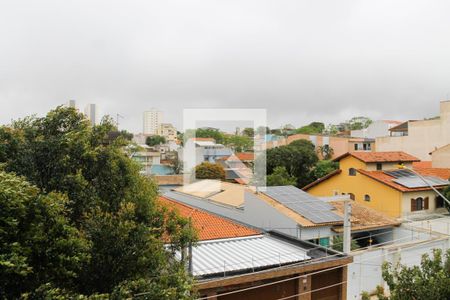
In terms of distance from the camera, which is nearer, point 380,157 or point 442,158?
point 380,157

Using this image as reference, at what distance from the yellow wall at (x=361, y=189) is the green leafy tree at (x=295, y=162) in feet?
25.8

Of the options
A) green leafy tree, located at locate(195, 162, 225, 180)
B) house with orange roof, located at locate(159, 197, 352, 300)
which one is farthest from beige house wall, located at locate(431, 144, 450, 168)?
house with orange roof, located at locate(159, 197, 352, 300)

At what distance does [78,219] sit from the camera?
24.3 ft

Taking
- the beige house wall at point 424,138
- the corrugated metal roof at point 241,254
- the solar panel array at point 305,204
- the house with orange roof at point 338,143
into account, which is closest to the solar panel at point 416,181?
the solar panel array at point 305,204

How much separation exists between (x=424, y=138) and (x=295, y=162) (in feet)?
45.6

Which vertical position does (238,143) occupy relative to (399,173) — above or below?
above

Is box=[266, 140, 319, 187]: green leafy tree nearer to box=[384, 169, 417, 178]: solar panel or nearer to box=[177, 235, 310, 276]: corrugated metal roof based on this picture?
box=[384, 169, 417, 178]: solar panel

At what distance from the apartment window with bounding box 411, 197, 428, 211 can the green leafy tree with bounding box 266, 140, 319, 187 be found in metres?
13.6

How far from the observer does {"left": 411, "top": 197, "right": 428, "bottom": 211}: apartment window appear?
2403 centimetres

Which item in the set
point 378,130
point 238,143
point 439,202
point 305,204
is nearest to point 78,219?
point 305,204

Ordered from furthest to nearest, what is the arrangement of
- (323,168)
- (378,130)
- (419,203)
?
(378,130) < (323,168) < (419,203)

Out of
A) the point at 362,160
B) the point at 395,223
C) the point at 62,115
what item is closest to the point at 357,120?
the point at 362,160

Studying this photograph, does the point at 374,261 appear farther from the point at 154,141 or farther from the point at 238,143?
the point at 154,141

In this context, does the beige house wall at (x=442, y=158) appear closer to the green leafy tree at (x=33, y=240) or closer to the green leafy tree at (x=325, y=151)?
the green leafy tree at (x=325, y=151)
